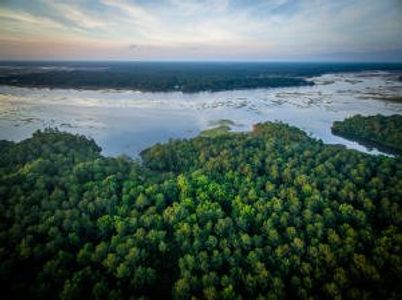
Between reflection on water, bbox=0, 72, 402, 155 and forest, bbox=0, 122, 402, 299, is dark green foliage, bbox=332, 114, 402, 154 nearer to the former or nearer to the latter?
reflection on water, bbox=0, 72, 402, 155

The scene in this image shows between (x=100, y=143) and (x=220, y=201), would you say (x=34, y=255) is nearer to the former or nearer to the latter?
(x=220, y=201)

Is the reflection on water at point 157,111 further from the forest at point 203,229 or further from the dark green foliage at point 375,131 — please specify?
the forest at point 203,229

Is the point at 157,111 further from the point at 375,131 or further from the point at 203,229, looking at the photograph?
the point at 203,229

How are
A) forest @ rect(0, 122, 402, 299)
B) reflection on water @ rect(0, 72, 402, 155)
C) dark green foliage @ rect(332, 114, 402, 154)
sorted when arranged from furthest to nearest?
1. reflection on water @ rect(0, 72, 402, 155)
2. dark green foliage @ rect(332, 114, 402, 154)
3. forest @ rect(0, 122, 402, 299)

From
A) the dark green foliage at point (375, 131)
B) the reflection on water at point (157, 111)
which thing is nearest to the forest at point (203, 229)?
the dark green foliage at point (375, 131)

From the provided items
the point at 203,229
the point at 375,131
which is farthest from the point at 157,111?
the point at 203,229

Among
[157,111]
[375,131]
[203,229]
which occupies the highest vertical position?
[203,229]

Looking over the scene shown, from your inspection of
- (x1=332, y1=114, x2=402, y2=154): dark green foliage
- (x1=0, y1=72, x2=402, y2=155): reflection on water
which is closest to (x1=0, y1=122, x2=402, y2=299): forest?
(x1=332, y1=114, x2=402, y2=154): dark green foliage

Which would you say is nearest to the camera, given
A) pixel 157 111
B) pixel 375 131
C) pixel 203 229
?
pixel 203 229
